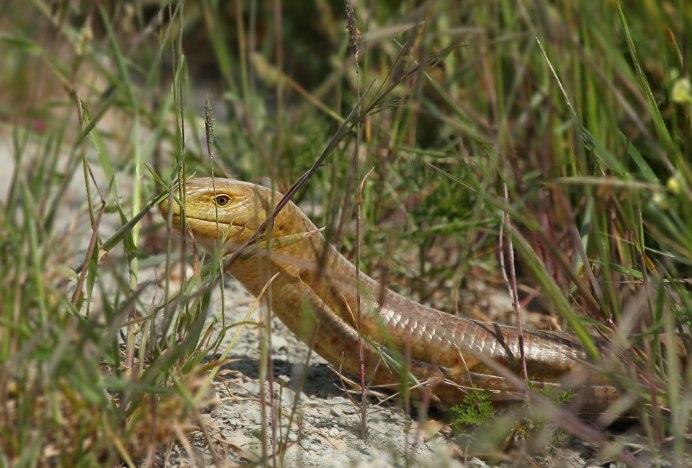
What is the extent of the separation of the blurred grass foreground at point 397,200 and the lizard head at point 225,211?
0.11 m

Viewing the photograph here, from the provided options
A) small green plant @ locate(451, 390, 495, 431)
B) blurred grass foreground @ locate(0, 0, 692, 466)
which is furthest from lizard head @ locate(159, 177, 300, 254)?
small green plant @ locate(451, 390, 495, 431)

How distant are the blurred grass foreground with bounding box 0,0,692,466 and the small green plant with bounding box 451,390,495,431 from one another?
0.95 feet

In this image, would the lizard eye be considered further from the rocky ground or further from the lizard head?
the rocky ground

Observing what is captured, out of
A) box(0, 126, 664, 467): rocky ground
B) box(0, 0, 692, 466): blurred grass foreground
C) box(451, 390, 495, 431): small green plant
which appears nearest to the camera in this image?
box(0, 0, 692, 466): blurred grass foreground

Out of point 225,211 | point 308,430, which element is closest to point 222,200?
point 225,211

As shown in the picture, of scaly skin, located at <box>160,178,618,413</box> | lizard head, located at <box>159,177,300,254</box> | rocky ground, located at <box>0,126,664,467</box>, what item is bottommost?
rocky ground, located at <box>0,126,664,467</box>

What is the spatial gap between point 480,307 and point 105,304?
1.67 meters

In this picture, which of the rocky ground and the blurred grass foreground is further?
the rocky ground

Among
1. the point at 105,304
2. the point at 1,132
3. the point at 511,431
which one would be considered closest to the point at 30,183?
the point at 105,304

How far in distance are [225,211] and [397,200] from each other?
687mm

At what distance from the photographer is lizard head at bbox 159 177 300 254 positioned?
2.33 meters

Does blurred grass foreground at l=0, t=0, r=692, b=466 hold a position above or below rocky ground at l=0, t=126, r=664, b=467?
above

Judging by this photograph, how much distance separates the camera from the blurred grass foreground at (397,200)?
5.29ft

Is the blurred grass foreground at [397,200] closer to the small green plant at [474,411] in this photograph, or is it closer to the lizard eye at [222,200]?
the lizard eye at [222,200]
